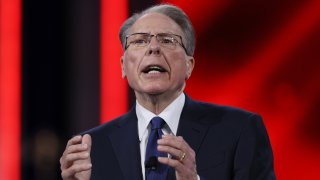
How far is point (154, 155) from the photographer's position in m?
1.87

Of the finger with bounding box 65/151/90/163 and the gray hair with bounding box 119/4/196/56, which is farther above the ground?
the gray hair with bounding box 119/4/196/56

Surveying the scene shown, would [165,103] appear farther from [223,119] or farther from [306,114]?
[306,114]

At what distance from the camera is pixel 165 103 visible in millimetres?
1992

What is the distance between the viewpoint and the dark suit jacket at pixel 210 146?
6.04 ft

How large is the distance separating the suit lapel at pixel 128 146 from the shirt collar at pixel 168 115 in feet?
0.07

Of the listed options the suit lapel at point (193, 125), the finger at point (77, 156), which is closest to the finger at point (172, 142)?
the finger at point (77, 156)

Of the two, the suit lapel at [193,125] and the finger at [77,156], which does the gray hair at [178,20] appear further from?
the finger at [77,156]

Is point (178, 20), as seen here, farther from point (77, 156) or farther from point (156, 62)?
point (77, 156)

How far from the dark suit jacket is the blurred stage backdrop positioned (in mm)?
553

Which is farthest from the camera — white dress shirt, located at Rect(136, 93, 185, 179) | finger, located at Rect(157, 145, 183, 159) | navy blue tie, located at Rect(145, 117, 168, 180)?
white dress shirt, located at Rect(136, 93, 185, 179)

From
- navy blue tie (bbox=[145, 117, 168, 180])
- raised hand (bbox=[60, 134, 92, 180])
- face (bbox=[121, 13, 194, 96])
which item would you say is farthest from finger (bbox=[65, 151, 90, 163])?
face (bbox=[121, 13, 194, 96])

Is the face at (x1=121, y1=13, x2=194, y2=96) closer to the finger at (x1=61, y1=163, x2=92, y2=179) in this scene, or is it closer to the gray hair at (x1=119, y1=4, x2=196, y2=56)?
the gray hair at (x1=119, y1=4, x2=196, y2=56)

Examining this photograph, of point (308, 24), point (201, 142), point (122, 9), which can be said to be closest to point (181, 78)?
point (201, 142)

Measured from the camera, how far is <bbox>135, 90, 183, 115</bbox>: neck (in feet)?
6.50
